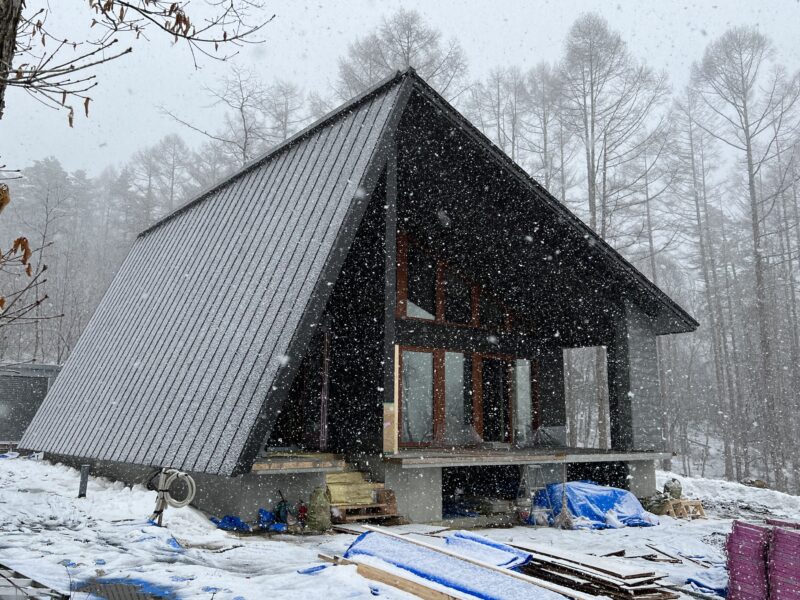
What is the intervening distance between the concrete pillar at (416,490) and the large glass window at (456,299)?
420 cm

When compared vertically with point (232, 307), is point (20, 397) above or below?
below

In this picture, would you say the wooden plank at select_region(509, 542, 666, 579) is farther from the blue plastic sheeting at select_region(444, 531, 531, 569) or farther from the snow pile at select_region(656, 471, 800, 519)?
the snow pile at select_region(656, 471, 800, 519)

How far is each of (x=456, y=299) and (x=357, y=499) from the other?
5.53m

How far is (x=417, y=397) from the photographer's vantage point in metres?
11.5

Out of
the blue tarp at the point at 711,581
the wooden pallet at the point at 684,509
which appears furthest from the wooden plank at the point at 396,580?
the wooden pallet at the point at 684,509

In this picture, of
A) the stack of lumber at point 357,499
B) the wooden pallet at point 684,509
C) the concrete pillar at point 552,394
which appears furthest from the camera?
the concrete pillar at point 552,394

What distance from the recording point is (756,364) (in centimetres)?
2397

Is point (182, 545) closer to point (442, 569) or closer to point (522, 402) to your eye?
point (442, 569)

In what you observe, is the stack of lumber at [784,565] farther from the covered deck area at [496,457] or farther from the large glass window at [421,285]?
the large glass window at [421,285]

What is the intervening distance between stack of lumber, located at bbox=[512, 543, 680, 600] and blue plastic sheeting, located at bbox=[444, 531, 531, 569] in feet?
0.63

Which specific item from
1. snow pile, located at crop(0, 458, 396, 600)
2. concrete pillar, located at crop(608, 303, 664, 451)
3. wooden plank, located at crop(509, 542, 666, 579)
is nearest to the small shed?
snow pile, located at crop(0, 458, 396, 600)

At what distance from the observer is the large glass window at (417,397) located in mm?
11281

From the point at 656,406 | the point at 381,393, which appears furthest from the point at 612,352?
the point at 381,393

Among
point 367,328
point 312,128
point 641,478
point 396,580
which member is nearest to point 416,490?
point 367,328
